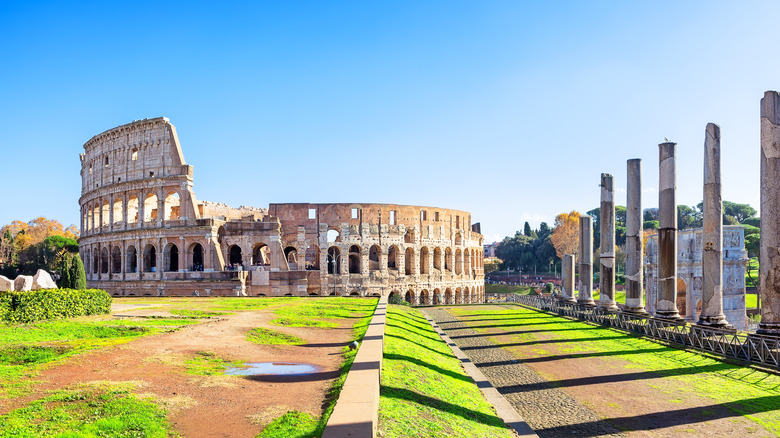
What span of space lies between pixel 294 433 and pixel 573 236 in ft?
222

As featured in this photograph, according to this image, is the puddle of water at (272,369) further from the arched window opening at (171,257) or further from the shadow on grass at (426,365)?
the arched window opening at (171,257)

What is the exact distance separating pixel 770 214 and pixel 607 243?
10.4 meters

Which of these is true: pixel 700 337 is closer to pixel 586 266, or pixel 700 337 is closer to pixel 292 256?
pixel 586 266

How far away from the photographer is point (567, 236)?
68625mm

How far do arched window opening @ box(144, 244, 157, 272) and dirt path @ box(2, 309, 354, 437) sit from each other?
1206 inches

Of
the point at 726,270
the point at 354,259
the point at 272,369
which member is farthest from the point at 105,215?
the point at 726,270

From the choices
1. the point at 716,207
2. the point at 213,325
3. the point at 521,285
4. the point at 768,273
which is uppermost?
the point at 716,207

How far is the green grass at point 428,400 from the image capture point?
271 inches

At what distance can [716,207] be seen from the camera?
51.1 ft

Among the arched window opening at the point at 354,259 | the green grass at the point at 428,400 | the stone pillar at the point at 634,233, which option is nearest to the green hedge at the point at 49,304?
the green grass at the point at 428,400

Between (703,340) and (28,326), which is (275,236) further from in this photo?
(703,340)

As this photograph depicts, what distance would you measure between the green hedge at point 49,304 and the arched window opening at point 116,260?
27.0m

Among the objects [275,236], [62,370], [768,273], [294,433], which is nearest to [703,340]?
[768,273]

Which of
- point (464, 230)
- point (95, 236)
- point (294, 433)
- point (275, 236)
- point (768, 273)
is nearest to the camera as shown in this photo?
point (294, 433)
